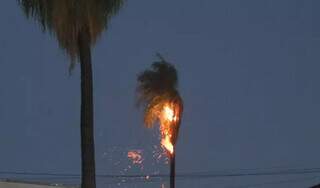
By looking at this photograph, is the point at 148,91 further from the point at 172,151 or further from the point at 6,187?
the point at 6,187

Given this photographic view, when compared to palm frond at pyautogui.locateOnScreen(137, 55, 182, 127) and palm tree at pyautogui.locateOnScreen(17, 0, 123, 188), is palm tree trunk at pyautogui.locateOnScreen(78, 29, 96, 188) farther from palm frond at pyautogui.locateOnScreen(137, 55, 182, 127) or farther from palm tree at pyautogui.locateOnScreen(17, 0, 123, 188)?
palm frond at pyautogui.locateOnScreen(137, 55, 182, 127)

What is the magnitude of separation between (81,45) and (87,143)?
7.58ft

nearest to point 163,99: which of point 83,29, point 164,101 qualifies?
point 164,101

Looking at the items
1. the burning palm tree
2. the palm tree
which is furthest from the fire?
the palm tree

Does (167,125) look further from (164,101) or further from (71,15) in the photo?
(71,15)

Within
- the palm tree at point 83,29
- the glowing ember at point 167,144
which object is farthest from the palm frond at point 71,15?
the glowing ember at point 167,144

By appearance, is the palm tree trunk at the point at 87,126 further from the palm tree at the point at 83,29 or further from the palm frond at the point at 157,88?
the palm frond at the point at 157,88

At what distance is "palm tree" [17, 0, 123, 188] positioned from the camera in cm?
1842

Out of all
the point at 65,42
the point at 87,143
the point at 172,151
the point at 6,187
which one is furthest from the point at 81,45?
the point at 6,187

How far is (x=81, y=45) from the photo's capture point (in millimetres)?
19250

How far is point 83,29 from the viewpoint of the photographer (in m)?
19.3

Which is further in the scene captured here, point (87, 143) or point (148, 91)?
point (148, 91)

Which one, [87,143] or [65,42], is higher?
[65,42]

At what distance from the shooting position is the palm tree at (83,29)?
18422 mm
